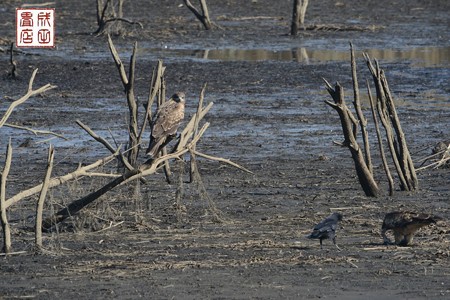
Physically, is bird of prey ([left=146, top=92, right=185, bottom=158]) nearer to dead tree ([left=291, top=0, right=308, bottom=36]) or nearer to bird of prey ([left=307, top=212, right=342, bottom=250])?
bird of prey ([left=307, top=212, right=342, bottom=250])

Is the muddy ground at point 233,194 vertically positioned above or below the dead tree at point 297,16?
below

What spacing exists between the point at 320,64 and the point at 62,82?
18.9 ft

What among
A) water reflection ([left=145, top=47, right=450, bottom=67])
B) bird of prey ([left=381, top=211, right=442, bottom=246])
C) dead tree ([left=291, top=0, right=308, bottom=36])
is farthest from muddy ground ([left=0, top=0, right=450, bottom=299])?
dead tree ([left=291, top=0, right=308, bottom=36])

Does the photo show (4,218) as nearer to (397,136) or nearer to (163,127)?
(163,127)

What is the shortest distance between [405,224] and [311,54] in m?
18.1

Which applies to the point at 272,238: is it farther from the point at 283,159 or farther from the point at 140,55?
the point at 140,55

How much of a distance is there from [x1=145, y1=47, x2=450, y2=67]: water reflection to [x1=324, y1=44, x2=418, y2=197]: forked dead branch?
12744 mm

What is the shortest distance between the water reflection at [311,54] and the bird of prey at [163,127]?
13954 mm

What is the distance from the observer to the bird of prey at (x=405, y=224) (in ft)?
31.8

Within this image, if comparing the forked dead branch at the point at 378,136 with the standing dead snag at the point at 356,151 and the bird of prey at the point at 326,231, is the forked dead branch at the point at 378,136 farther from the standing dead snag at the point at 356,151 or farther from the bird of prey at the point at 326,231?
the bird of prey at the point at 326,231

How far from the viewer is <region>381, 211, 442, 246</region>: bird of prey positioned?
9.70m

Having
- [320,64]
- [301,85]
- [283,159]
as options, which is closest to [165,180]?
[283,159]

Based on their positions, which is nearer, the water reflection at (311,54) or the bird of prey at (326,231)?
the bird of prey at (326,231)

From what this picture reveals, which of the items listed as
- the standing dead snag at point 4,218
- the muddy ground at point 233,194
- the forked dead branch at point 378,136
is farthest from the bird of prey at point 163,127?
the standing dead snag at point 4,218
